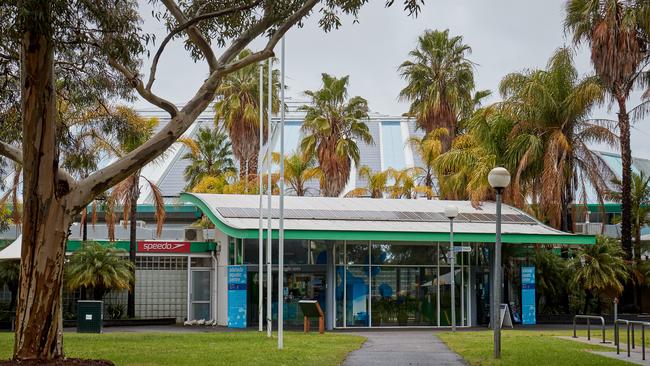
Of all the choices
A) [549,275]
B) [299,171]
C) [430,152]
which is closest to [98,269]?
[299,171]

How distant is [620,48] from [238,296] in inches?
650

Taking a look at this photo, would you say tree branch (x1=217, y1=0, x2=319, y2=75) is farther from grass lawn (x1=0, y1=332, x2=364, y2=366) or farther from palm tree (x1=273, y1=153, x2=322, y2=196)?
palm tree (x1=273, y1=153, x2=322, y2=196)

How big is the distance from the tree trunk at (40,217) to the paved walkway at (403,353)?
5.54 m

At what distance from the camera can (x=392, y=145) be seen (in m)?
64.1

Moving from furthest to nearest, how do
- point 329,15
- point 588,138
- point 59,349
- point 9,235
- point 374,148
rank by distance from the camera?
1. point 374,148
2. point 9,235
3. point 588,138
4. point 329,15
5. point 59,349

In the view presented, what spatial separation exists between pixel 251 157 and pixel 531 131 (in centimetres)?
1563

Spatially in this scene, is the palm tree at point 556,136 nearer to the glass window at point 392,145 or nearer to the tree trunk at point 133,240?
the tree trunk at point 133,240

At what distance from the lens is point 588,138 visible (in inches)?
1497

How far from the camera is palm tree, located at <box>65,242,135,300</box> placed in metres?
34.4

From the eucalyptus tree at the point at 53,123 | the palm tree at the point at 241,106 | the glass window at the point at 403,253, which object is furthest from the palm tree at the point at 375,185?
the eucalyptus tree at the point at 53,123

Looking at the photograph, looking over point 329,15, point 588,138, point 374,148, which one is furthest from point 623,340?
point 374,148

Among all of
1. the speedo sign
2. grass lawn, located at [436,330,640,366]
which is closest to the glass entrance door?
the speedo sign

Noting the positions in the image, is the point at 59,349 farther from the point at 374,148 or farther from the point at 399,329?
the point at 374,148

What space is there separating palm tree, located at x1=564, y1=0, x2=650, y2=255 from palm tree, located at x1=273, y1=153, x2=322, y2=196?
14.6 metres
